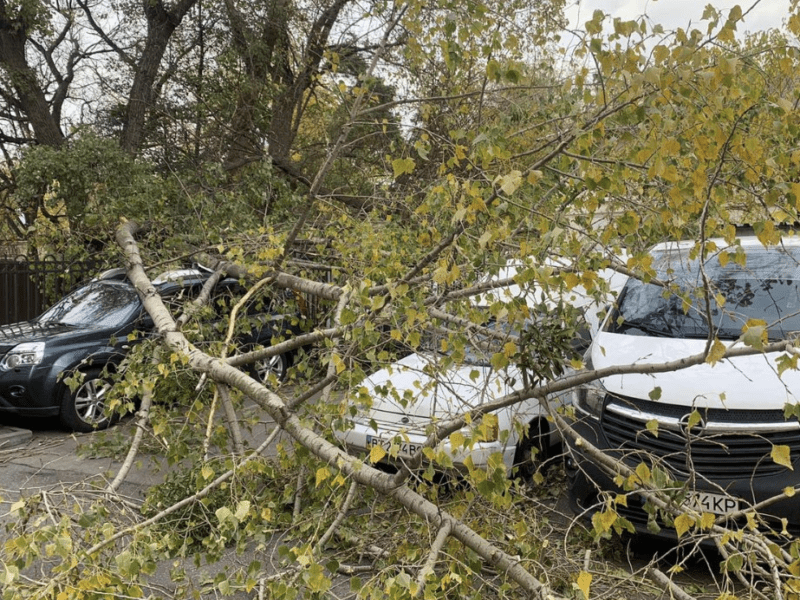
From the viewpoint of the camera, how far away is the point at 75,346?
295 inches

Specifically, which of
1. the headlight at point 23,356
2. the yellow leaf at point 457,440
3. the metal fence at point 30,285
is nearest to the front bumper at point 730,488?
the yellow leaf at point 457,440

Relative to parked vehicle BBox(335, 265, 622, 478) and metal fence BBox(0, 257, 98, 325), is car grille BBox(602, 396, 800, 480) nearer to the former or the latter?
parked vehicle BBox(335, 265, 622, 478)

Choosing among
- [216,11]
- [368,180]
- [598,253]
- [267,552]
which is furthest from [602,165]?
[216,11]

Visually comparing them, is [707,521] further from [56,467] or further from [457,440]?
[56,467]

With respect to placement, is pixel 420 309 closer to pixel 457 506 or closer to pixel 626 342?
pixel 457 506

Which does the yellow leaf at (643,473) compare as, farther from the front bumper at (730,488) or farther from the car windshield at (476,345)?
the car windshield at (476,345)

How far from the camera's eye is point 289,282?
5.51 m

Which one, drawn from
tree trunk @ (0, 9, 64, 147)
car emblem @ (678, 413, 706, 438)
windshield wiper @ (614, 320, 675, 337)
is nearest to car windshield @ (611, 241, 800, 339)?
windshield wiper @ (614, 320, 675, 337)

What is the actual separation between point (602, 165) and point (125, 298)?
6540 mm

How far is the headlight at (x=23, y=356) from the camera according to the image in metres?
7.20

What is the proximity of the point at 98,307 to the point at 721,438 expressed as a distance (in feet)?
22.5

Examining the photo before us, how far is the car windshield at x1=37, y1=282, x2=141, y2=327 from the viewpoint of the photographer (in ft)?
26.1

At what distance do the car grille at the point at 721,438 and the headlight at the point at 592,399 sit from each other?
19 centimetres

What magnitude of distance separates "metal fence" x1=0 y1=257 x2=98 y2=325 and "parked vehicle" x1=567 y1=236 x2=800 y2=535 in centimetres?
884
